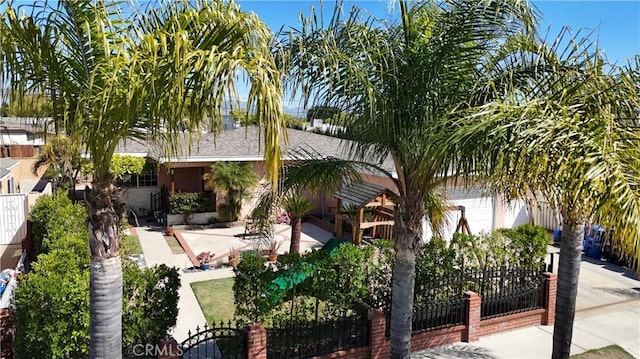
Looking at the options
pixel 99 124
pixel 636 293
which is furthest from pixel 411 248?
pixel 636 293

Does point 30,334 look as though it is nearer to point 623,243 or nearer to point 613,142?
point 623,243

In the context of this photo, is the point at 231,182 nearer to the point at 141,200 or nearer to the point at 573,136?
the point at 141,200

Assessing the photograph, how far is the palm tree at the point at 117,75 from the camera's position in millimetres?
4055

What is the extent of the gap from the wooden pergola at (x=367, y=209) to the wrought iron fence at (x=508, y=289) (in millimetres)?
5715

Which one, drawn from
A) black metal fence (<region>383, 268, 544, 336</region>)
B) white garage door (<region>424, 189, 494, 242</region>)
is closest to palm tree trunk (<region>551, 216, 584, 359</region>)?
black metal fence (<region>383, 268, 544, 336</region>)

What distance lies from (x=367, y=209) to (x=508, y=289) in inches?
294

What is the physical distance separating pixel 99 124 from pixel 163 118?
0.70 metres

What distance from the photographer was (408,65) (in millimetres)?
6559

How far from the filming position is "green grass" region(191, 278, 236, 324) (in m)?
10.5

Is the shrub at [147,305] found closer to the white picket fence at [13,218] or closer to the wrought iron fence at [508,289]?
the wrought iron fence at [508,289]

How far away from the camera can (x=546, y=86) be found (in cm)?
672

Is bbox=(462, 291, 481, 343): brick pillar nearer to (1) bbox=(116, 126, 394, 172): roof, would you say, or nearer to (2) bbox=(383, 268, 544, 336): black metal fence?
(2) bbox=(383, 268, 544, 336): black metal fence

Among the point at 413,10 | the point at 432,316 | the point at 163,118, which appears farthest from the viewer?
the point at 432,316

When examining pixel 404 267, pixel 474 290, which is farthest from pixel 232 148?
pixel 404 267
